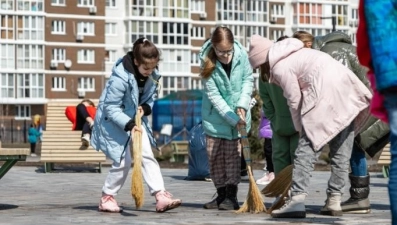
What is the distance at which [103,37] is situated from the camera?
11044cm

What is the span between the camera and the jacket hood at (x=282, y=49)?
33.7 feet

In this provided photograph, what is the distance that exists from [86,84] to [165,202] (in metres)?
98.7

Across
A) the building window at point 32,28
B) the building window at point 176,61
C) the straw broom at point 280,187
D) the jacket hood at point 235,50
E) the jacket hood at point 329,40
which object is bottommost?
the straw broom at point 280,187

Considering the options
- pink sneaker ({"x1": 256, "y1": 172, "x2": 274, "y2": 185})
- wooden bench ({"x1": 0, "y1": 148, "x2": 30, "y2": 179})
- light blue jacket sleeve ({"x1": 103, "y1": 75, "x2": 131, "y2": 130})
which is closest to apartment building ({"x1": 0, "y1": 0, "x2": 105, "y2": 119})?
pink sneaker ({"x1": 256, "y1": 172, "x2": 274, "y2": 185})

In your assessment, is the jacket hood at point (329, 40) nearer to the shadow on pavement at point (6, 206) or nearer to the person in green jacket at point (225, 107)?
the person in green jacket at point (225, 107)

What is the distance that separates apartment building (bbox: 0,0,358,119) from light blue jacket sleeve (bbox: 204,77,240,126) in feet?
303

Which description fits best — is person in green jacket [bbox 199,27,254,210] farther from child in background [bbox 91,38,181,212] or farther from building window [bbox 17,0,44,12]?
building window [bbox 17,0,44,12]

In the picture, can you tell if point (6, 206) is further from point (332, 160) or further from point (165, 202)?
point (332, 160)

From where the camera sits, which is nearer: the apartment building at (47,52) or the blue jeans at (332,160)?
the blue jeans at (332,160)

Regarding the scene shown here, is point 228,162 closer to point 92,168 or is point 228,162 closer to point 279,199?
point 279,199

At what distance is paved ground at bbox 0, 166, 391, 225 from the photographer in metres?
10.2

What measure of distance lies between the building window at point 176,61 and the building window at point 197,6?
489 cm

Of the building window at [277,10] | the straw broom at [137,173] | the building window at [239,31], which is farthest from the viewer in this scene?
the building window at [277,10]

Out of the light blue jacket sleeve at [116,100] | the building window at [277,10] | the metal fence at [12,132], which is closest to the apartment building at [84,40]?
the metal fence at [12,132]
